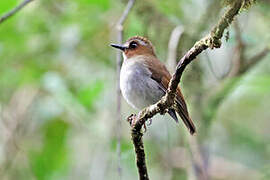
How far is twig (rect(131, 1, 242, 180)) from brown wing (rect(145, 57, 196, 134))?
846mm

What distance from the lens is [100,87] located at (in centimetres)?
488

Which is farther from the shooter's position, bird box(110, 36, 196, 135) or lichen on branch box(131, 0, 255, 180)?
bird box(110, 36, 196, 135)

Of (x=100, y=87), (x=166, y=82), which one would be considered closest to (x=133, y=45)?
(x=100, y=87)

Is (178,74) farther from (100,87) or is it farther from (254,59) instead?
(254,59)

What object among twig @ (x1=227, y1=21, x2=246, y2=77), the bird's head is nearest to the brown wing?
the bird's head

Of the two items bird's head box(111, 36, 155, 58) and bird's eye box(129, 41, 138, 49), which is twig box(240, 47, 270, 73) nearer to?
bird's head box(111, 36, 155, 58)

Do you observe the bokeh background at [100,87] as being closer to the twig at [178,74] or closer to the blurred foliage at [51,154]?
the blurred foliage at [51,154]

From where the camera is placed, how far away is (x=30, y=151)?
5.52 meters

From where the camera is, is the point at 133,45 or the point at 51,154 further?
the point at 51,154

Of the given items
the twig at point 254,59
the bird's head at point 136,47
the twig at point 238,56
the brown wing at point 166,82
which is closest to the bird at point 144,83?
the brown wing at point 166,82

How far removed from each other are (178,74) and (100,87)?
A: 2.61 meters

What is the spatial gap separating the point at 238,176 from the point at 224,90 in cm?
135

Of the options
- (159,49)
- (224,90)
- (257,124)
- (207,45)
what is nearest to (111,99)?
(159,49)

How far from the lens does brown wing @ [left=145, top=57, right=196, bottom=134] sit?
12.2 feet
